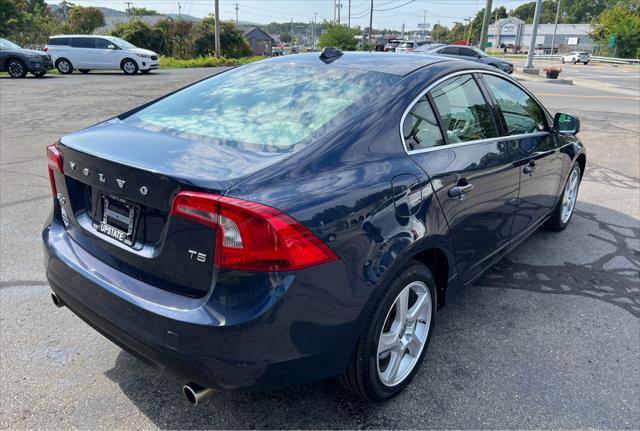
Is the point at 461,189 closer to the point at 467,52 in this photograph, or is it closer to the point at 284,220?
the point at 284,220

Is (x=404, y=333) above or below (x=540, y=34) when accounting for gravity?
below

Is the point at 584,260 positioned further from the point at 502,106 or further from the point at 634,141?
the point at 634,141

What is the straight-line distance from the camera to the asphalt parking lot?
238 cm

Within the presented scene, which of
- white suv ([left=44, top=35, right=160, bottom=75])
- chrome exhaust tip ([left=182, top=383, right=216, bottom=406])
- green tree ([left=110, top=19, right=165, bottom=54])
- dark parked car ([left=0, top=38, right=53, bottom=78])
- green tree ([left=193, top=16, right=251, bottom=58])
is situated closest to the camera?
chrome exhaust tip ([left=182, top=383, right=216, bottom=406])

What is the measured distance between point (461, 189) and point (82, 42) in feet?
81.3

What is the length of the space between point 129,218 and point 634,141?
1038 centimetres

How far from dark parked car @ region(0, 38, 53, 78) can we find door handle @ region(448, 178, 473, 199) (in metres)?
21.6

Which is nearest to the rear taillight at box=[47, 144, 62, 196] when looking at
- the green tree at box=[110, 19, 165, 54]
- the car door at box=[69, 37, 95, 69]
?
the car door at box=[69, 37, 95, 69]

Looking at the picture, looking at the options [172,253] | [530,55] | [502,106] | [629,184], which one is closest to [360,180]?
[172,253]

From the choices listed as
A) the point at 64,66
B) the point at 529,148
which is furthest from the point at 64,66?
the point at 529,148

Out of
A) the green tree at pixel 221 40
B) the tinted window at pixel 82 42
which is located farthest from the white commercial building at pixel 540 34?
the tinted window at pixel 82 42

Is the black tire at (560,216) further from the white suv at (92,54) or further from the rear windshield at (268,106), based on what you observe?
the white suv at (92,54)

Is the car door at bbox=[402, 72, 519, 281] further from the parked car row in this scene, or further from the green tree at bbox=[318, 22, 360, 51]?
the green tree at bbox=[318, 22, 360, 51]

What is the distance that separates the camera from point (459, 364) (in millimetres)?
2787
